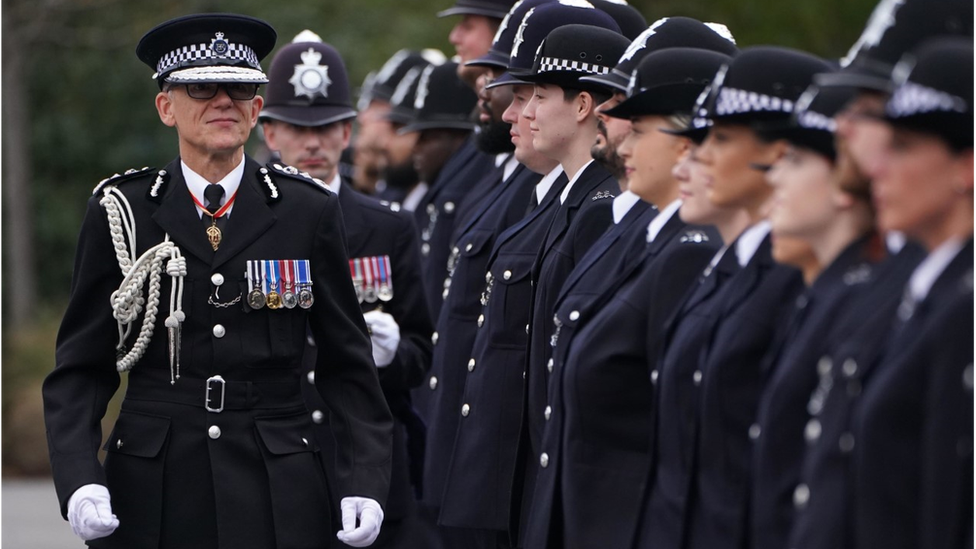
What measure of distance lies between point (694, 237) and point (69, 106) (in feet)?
47.8

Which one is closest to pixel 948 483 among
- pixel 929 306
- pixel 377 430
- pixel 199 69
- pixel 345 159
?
pixel 929 306

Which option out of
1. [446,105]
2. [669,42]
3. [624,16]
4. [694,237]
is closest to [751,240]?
[694,237]

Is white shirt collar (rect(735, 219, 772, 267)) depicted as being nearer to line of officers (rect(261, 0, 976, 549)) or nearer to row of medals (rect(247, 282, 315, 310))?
line of officers (rect(261, 0, 976, 549))

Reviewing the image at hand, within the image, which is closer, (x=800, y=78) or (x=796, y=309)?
(x=796, y=309)

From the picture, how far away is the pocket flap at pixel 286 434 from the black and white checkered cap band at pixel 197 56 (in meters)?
1.15

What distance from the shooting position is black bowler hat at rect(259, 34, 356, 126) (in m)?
7.43

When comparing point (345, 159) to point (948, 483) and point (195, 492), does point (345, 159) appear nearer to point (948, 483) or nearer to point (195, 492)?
point (195, 492)

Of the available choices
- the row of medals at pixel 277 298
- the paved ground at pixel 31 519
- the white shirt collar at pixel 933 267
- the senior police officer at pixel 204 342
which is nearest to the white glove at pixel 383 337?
the senior police officer at pixel 204 342

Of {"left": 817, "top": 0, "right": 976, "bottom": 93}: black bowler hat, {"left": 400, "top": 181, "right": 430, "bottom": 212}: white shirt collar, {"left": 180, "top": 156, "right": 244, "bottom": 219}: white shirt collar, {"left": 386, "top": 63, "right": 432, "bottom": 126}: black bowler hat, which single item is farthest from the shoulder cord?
{"left": 386, "top": 63, "right": 432, "bottom": 126}: black bowler hat

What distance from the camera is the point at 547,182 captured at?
6367mm

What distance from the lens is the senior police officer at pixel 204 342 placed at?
520 cm

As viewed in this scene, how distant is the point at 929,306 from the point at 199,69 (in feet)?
9.00

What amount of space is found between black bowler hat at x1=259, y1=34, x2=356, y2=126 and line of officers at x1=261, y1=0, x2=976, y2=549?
14 mm

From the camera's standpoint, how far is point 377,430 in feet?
18.1
